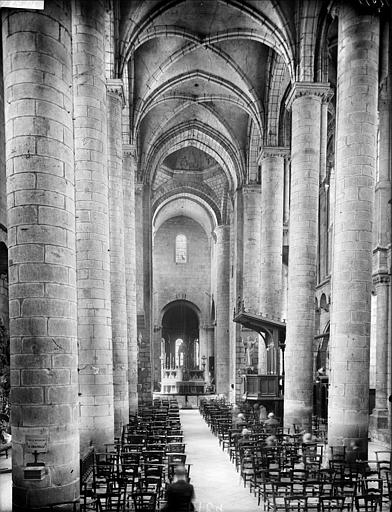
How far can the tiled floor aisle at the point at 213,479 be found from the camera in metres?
10.8

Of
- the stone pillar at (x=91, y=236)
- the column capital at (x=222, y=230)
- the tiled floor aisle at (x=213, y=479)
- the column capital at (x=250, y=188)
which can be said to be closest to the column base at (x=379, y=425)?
the tiled floor aisle at (x=213, y=479)

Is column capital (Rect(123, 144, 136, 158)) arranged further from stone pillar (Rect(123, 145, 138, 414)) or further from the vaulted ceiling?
the vaulted ceiling

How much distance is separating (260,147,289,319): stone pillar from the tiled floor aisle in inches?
292

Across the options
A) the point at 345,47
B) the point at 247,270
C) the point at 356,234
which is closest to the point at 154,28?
the point at 345,47

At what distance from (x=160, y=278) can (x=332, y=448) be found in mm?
37156

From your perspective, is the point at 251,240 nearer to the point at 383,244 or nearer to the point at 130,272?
the point at 130,272

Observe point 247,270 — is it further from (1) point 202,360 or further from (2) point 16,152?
(2) point 16,152

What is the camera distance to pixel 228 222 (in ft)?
134

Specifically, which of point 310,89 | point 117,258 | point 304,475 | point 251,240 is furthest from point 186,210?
point 304,475

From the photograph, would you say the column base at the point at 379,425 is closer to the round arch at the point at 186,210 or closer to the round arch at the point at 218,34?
the round arch at the point at 218,34

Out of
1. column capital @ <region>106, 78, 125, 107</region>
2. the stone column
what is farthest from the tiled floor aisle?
the stone column

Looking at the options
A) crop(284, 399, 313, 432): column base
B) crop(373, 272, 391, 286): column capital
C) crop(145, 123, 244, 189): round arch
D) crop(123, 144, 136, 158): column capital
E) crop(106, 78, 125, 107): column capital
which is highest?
crop(145, 123, 244, 189): round arch

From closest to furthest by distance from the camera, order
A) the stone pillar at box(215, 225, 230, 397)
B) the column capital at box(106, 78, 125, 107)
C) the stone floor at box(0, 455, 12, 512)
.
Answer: the stone floor at box(0, 455, 12, 512) → the column capital at box(106, 78, 125, 107) → the stone pillar at box(215, 225, 230, 397)

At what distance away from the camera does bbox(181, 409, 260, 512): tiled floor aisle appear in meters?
10.8
